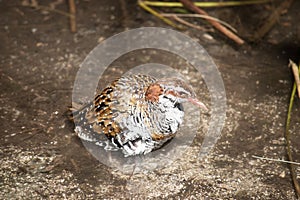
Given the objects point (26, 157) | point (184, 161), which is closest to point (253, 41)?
point (184, 161)

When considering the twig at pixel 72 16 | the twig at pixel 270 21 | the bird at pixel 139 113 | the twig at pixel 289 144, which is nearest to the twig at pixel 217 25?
the twig at pixel 270 21

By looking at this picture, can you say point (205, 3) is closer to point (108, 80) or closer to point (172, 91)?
point (108, 80)

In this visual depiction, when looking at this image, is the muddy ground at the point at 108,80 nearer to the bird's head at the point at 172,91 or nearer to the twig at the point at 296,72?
the twig at the point at 296,72

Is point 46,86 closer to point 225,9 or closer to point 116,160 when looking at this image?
point 116,160

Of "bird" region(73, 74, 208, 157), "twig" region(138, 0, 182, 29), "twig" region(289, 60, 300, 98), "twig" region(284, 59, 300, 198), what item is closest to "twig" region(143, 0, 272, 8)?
"twig" region(138, 0, 182, 29)

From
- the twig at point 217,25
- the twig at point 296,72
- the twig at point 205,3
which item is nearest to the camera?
the twig at point 296,72

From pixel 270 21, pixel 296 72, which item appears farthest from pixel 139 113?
pixel 270 21

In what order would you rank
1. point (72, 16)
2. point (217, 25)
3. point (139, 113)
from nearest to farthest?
point (139, 113) < point (217, 25) < point (72, 16)
